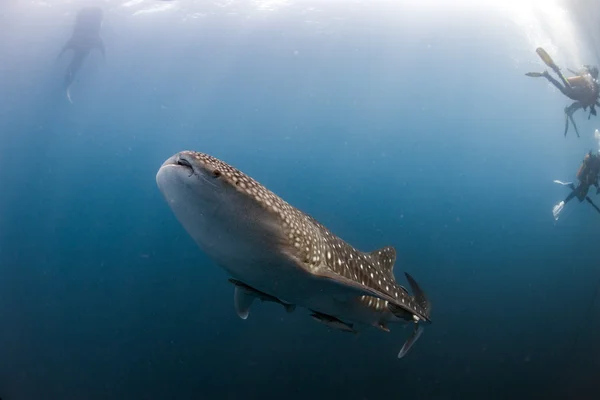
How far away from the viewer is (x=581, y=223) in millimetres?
28609

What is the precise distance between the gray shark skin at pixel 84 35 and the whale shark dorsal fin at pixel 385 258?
74.5ft

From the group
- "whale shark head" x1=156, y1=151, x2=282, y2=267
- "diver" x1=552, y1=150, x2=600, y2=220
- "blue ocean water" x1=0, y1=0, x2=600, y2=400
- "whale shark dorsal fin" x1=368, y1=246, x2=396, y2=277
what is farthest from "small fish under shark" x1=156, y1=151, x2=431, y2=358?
"diver" x1=552, y1=150, x2=600, y2=220

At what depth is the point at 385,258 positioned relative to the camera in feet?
17.6

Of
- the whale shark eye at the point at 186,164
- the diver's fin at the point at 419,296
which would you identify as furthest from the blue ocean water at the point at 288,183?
the whale shark eye at the point at 186,164

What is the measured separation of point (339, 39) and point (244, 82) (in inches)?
574

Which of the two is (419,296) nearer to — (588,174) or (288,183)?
(588,174)

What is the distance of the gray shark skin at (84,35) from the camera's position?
804 inches

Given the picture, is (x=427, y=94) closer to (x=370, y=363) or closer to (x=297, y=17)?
(x=297, y=17)

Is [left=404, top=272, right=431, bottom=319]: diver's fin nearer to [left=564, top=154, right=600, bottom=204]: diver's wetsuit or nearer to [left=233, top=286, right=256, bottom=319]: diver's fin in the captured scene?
[left=233, top=286, right=256, bottom=319]: diver's fin

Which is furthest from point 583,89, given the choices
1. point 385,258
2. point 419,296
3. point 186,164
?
point 186,164

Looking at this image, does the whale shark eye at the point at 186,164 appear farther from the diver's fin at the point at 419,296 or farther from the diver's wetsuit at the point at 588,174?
the diver's wetsuit at the point at 588,174

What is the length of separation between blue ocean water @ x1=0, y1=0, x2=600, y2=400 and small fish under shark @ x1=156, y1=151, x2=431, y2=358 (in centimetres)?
917

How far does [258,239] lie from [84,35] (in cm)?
2684

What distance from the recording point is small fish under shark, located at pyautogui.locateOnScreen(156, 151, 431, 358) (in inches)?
92.1
